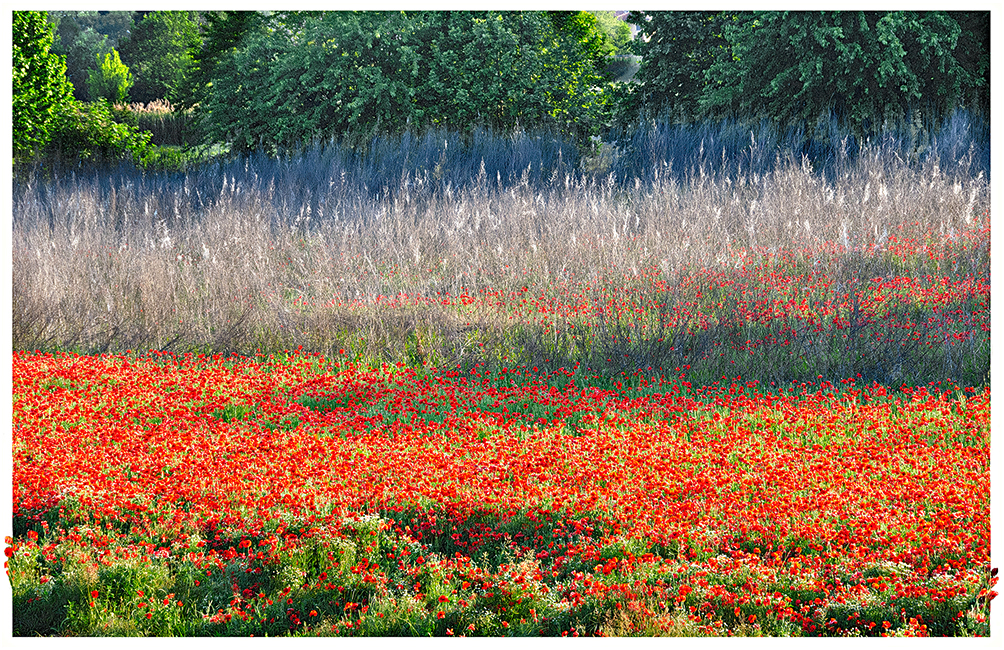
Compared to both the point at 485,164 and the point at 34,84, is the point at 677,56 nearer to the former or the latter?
the point at 485,164

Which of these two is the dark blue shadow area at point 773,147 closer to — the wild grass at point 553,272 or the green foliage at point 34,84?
the wild grass at point 553,272

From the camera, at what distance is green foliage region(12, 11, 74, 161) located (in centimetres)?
1431

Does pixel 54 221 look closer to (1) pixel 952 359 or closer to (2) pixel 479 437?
(2) pixel 479 437

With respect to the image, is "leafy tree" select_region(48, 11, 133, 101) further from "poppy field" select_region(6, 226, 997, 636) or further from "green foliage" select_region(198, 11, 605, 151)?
"poppy field" select_region(6, 226, 997, 636)

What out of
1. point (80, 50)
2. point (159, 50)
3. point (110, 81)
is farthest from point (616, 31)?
point (80, 50)

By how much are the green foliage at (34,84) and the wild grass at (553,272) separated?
12.0ft

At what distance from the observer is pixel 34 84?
604 inches

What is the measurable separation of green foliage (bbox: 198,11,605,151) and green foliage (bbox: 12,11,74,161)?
12.1 ft

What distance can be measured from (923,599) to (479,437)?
2636mm

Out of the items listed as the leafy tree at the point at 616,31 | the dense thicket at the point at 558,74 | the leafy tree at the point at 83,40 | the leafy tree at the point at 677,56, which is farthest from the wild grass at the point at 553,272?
the leafy tree at the point at 83,40

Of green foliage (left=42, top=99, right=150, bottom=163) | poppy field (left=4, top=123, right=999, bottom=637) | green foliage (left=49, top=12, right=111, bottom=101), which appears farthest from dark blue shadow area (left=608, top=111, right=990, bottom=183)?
green foliage (left=49, top=12, right=111, bottom=101)

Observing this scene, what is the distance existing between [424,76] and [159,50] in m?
17.1
